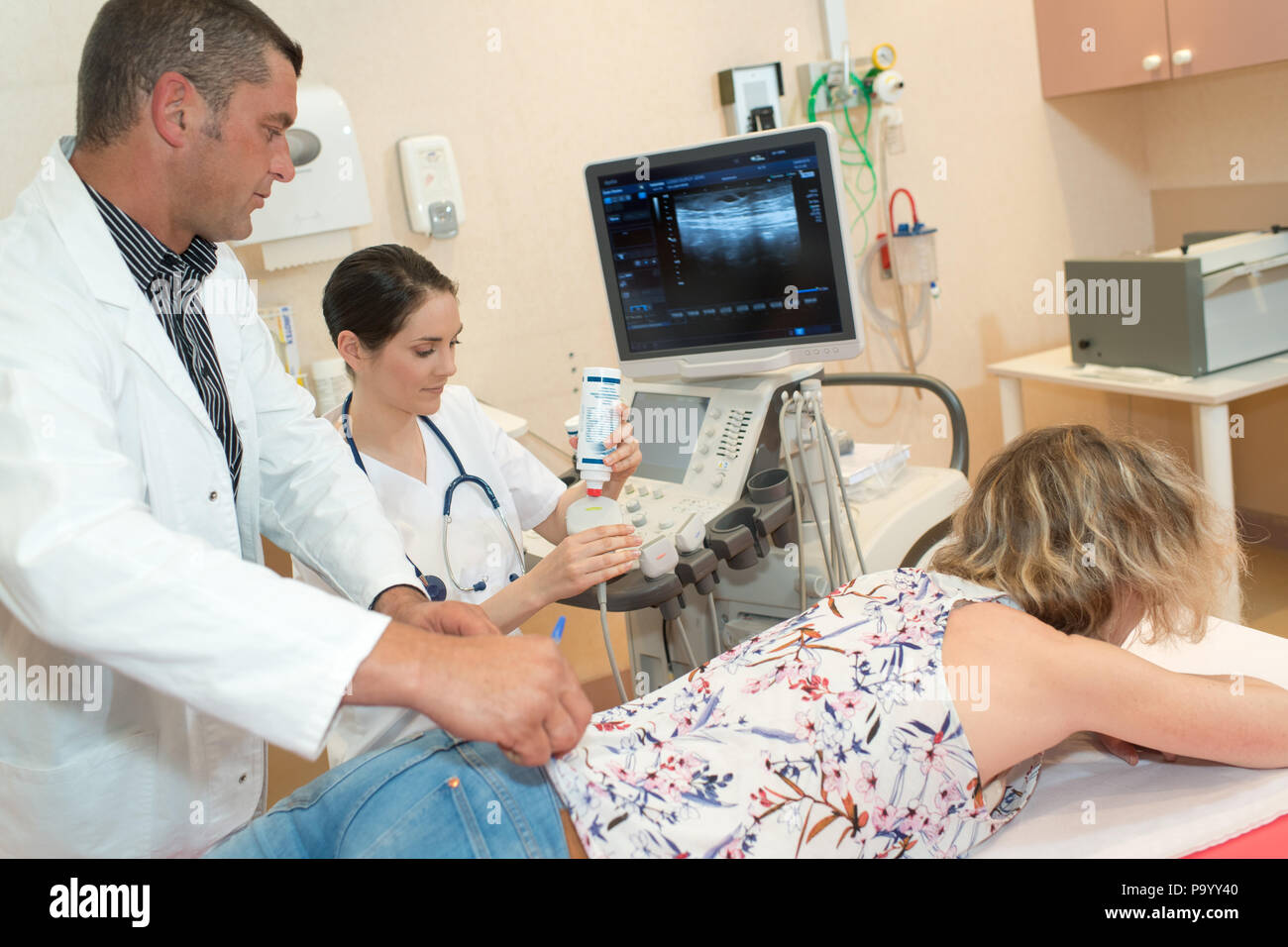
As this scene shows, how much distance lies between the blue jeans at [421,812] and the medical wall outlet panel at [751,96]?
7.47 feet

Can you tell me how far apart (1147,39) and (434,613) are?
286 cm

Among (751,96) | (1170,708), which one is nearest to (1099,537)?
(1170,708)

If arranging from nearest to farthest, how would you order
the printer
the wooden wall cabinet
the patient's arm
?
the patient's arm → the printer → the wooden wall cabinet

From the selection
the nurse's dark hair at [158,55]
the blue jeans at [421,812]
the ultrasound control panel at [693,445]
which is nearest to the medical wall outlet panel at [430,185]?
the ultrasound control panel at [693,445]

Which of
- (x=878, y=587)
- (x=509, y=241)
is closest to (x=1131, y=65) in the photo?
(x=509, y=241)

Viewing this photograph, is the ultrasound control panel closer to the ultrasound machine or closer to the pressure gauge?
the ultrasound machine

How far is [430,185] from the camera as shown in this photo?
2.65 metres

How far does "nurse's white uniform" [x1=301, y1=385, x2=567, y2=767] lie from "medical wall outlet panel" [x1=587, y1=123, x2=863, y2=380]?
0.31 meters

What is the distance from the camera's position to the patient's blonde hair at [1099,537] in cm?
134

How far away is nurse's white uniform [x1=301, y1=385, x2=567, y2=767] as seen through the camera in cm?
187

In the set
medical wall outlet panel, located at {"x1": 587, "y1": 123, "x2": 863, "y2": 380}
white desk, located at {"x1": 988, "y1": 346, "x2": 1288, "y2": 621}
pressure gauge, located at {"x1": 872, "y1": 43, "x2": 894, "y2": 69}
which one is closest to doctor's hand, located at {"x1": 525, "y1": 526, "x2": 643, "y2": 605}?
medical wall outlet panel, located at {"x1": 587, "y1": 123, "x2": 863, "y2": 380}

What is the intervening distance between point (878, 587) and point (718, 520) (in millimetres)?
420

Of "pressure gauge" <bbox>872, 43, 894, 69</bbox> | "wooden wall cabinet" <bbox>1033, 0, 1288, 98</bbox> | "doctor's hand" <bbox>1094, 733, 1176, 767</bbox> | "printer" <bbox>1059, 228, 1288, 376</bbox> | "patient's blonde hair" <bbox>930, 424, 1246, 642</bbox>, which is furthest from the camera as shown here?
"pressure gauge" <bbox>872, 43, 894, 69</bbox>
